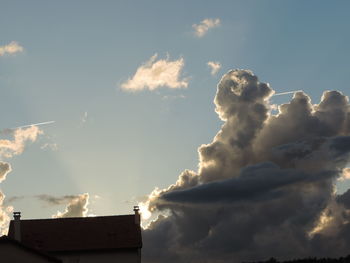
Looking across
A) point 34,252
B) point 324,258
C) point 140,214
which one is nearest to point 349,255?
point 324,258

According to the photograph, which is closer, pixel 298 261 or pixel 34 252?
pixel 34 252

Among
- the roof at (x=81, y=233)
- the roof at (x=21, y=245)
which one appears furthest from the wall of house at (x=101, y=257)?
the roof at (x=21, y=245)

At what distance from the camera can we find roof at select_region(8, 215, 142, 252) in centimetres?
5872

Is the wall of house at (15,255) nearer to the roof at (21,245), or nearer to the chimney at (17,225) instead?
the roof at (21,245)

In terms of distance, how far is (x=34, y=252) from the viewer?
4503cm

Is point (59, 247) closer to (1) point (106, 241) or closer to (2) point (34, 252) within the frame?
(1) point (106, 241)

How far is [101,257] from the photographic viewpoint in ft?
190

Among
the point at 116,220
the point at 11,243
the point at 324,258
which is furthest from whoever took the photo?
the point at 324,258

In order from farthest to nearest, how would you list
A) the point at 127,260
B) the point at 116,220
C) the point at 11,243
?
the point at 116,220, the point at 127,260, the point at 11,243

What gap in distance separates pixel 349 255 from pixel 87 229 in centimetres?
4559

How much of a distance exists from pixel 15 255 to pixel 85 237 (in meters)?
15.9

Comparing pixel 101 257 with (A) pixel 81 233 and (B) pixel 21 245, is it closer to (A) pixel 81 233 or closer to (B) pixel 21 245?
(A) pixel 81 233

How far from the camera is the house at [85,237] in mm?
58125

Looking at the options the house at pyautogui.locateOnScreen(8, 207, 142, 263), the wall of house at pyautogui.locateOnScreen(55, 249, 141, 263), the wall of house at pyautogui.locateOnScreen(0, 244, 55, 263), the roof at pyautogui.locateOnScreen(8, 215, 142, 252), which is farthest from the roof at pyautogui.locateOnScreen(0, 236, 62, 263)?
the roof at pyautogui.locateOnScreen(8, 215, 142, 252)
